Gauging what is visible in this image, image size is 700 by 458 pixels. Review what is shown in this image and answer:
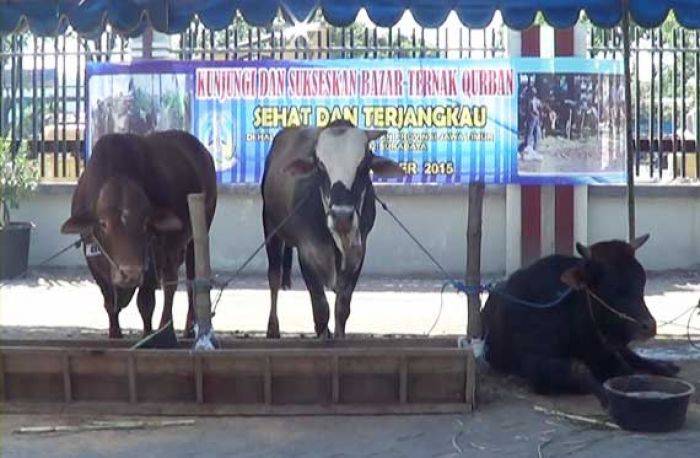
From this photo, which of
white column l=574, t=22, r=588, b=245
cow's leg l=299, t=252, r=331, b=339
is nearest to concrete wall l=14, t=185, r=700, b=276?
white column l=574, t=22, r=588, b=245

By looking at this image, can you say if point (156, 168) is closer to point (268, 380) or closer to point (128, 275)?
point (128, 275)

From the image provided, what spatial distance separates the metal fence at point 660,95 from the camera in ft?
48.1

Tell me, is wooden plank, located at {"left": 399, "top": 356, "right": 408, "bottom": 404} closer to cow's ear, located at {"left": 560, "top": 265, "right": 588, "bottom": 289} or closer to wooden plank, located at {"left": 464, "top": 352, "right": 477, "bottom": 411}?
wooden plank, located at {"left": 464, "top": 352, "right": 477, "bottom": 411}

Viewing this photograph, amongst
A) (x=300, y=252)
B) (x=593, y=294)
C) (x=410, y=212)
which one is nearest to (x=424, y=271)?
(x=410, y=212)

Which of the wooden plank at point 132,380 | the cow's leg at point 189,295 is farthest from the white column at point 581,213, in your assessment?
the wooden plank at point 132,380

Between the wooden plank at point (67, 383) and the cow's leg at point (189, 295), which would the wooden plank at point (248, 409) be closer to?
the wooden plank at point (67, 383)

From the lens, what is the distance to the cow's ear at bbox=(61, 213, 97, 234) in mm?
8391

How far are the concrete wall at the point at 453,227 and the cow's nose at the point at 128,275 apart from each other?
22.3ft

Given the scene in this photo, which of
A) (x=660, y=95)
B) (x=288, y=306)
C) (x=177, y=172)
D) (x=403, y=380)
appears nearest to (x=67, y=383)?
(x=403, y=380)

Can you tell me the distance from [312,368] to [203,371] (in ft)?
2.13

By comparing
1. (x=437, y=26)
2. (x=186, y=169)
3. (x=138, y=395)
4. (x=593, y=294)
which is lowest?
(x=138, y=395)

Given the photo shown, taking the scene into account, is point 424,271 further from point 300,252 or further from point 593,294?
point 593,294

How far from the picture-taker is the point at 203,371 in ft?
24.6

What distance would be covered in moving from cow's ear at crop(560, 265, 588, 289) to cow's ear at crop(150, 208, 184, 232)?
2.69 metres
